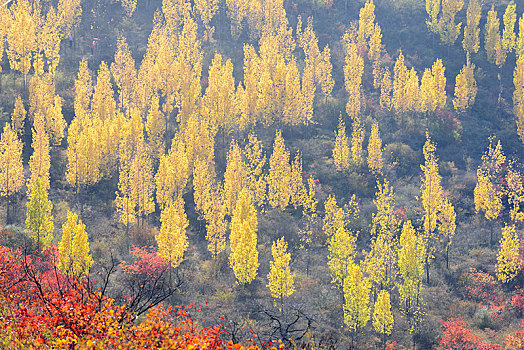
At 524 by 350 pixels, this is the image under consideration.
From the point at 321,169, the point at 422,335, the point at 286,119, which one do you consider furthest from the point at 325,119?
the point at 422,335

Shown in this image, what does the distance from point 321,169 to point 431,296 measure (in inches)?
830

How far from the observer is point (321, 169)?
5466 centimetres

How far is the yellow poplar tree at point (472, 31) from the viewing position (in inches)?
2889

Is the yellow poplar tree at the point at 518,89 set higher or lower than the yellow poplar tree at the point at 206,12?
lower

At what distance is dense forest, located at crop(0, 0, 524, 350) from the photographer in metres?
32.2

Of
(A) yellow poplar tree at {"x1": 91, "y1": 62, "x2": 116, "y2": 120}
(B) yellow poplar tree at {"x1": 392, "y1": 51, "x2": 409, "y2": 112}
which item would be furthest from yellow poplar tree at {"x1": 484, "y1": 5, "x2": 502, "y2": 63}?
(A) yellow poplar tree at {"x1": 91, "y1": 62, "x2": 116, "y2": 120}

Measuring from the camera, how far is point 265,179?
50094 mm

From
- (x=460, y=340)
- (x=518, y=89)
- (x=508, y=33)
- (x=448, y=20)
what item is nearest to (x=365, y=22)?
(x=448, y=20)

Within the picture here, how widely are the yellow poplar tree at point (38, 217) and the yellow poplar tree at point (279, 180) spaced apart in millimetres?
21092

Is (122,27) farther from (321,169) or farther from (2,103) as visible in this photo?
(321,169)

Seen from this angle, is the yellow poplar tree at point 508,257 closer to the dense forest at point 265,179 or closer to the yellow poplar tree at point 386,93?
the dense forest at point 265,179

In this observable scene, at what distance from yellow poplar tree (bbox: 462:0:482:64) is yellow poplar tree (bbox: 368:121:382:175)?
31593 mm

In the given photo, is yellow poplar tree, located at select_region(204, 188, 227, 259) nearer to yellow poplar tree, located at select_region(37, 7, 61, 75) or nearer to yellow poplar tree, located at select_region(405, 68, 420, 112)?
yellow poplar tree, located at select_region(405, 68, 420, 112)

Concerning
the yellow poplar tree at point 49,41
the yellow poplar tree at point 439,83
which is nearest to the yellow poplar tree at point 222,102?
the yellow poplar tree at point 49,41
